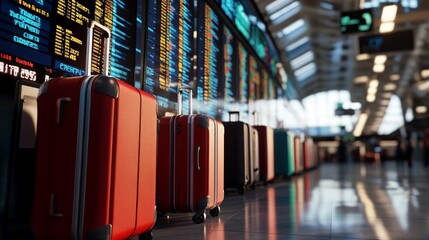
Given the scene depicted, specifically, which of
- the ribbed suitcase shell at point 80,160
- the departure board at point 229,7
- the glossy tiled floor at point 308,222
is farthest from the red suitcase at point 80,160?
the departure board at point 229,7

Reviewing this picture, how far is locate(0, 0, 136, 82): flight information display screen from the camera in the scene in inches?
64.8

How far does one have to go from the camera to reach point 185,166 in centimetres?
246

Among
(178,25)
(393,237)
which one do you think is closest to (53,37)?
(178,25)

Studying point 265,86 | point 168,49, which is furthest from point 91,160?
point 265,86

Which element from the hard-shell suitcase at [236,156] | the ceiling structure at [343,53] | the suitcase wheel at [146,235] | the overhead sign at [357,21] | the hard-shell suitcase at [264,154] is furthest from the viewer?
the ceiling structure at [343,53]

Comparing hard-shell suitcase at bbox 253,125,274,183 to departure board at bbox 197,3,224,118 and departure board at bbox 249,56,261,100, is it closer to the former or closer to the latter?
departure board at bbox 197,3,224,118

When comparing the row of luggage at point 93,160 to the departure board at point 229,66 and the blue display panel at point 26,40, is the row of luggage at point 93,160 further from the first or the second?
the departure board at point 229,66

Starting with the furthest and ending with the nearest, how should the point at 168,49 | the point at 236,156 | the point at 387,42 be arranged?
the point at 387,42 < the point at 236,156 < the point at 168,49

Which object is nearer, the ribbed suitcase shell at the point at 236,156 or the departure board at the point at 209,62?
the ribbed suitcase shell at the point at 236,156

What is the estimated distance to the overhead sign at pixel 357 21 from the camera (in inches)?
300

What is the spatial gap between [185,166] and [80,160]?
44.8 inches

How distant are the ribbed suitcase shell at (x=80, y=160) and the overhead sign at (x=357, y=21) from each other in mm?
7446

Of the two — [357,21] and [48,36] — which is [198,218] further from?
[357,21]

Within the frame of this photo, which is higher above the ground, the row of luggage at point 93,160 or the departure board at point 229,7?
the departure board at point 229,7
